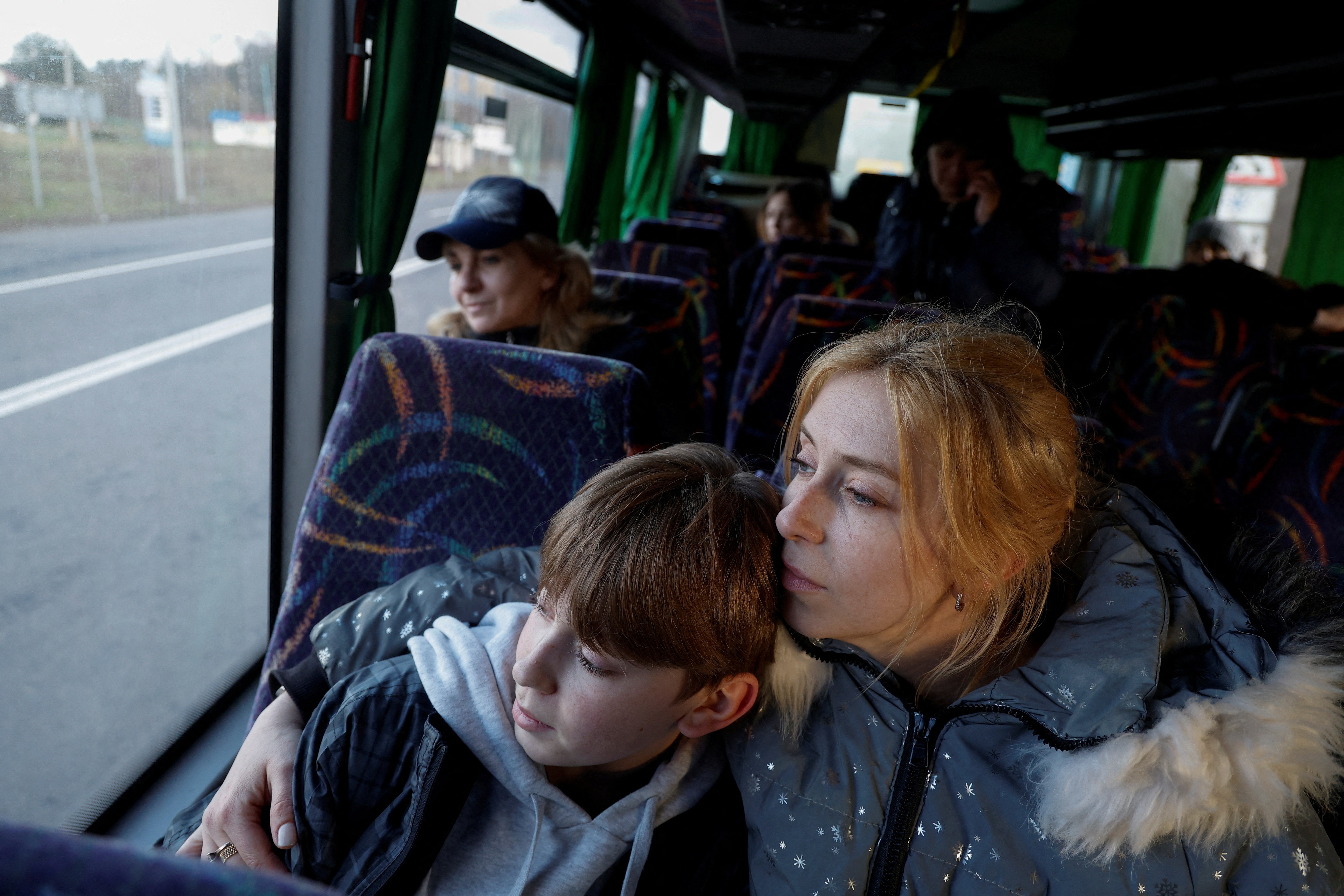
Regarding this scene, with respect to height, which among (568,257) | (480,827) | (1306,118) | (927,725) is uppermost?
(1306,118)

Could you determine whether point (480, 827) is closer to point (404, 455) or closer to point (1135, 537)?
point (404, 455)

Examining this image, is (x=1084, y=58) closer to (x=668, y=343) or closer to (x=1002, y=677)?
(x=668, y=343)

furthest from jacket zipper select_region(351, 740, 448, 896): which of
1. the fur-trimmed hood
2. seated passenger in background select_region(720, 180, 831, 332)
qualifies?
seated passenger in background select_region(720, 180, 831, 332)

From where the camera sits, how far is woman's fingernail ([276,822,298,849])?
0.92 m

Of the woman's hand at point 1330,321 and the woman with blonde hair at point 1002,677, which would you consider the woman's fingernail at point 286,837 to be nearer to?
the woman with blonde hair at point 1002,677

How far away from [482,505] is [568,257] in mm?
1055

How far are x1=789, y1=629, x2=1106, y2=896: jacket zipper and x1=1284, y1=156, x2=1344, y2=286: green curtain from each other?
21.9 feet

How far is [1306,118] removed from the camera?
3369 mm

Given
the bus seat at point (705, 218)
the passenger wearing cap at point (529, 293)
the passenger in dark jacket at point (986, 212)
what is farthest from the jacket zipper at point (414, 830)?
the bus seat at point (705, 218)

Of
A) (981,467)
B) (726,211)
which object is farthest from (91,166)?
(726,211)

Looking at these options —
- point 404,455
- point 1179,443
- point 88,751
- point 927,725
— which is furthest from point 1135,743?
point 1179,443

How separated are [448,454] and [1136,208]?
991 cm

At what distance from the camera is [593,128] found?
3.97 meters

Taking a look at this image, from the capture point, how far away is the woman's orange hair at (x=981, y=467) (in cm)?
89
